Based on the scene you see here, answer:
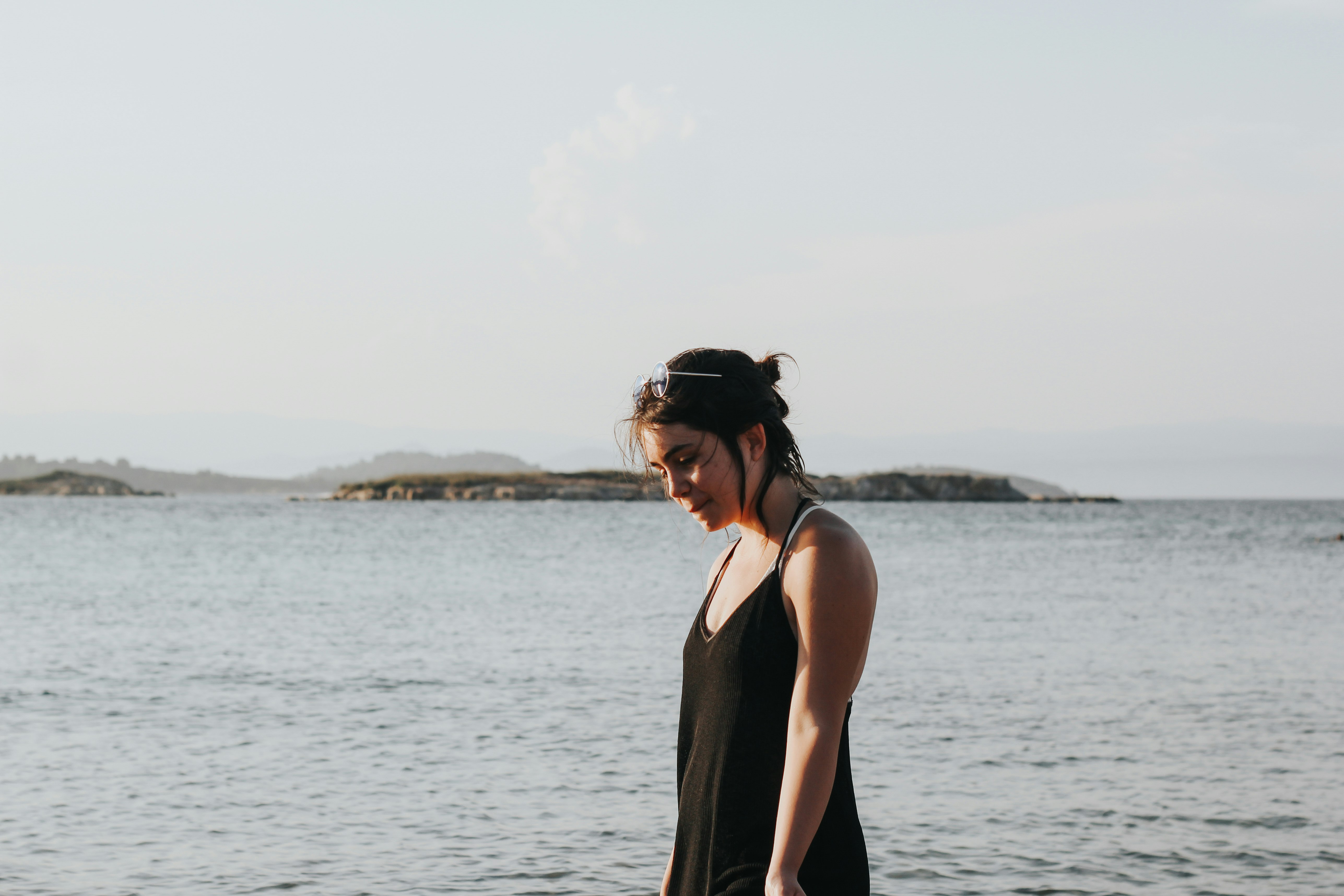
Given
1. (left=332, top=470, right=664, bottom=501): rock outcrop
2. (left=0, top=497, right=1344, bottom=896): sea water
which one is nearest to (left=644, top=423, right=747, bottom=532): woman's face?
(left=0, top=497, right=1344, bottom=896): sea water

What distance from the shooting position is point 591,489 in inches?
5901

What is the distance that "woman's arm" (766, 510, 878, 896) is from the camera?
8.31 ft

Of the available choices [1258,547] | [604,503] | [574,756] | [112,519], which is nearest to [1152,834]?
[574,756]

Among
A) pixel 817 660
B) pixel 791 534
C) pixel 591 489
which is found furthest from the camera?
pixel 591 489

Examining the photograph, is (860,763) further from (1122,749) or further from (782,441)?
(782,441)

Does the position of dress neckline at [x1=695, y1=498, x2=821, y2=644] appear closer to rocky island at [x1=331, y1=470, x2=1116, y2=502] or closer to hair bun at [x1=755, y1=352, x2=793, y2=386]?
hair bun at [x1=755, y1=352, x2=793, y2=386]

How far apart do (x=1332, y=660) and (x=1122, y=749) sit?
9.18 meters

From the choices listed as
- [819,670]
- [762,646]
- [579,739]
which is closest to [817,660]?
[819,670]

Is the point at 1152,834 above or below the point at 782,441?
below

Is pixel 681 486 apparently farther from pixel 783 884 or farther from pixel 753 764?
pixel 783 884

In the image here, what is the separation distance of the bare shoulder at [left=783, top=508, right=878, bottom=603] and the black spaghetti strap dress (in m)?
0.06

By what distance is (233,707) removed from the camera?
1507 centimetres

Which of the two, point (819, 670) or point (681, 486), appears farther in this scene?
point (681, 486)

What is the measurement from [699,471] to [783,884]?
880 millimetres
